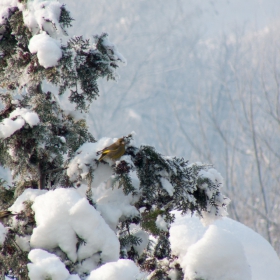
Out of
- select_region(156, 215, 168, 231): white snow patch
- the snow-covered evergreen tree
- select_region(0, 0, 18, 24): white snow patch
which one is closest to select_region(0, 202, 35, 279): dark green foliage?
the snow-covered evergreen tree

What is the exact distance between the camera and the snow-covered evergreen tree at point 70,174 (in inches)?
59.2

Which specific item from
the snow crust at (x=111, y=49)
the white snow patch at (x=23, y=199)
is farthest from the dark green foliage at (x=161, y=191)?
the snow crust at (x=111, y=49)

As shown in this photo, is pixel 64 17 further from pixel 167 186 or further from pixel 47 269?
pixel 47 269

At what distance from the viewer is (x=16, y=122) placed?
169 centimetres

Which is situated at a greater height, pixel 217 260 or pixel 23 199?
pixel 23 199

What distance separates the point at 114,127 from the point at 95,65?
19.9 metres

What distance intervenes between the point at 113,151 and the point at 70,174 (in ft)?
0.66

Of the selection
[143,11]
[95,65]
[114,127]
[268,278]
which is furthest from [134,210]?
[143,11]

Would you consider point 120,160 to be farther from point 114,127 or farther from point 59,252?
point 114,127

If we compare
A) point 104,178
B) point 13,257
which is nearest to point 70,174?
point 104,178

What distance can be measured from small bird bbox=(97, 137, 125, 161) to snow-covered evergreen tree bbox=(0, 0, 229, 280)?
0.07ft

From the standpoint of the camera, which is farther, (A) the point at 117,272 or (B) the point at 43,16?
(B) the point at 43,16

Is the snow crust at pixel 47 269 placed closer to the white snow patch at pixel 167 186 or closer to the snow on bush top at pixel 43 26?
the white snow patch at pixel 167 186

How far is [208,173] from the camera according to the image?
1.96 m
